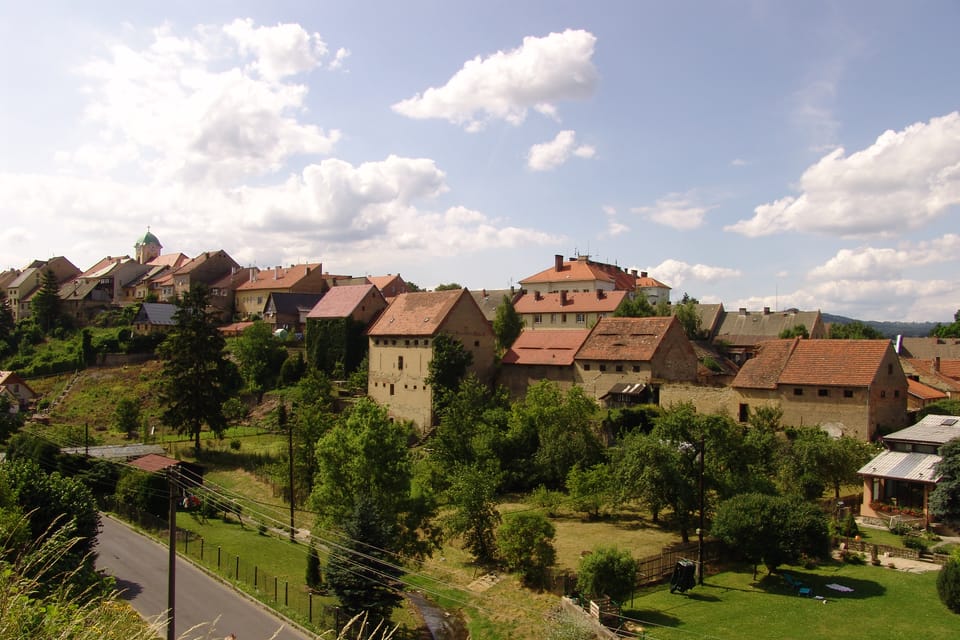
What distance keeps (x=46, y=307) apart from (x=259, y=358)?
1805 inches

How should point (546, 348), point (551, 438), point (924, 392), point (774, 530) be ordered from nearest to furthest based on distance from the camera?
point (774, 530) < point (551, 438) < point (924, 392) < point (546, 348)

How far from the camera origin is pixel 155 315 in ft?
263

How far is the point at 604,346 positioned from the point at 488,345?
1044 cm

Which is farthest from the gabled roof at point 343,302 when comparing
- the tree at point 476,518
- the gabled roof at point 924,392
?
the gabled roof at point 924,392

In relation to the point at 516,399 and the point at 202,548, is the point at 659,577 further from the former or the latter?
the point at 516,399

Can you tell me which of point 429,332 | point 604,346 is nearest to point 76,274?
point 429,332

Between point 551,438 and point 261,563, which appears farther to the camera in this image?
point 551,438

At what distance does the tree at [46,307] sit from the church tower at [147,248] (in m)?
31.1

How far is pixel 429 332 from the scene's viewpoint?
53094 mm

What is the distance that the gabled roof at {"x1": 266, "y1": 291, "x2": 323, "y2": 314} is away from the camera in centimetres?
7862

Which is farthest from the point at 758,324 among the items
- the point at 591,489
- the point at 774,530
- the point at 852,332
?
the point at 774,530

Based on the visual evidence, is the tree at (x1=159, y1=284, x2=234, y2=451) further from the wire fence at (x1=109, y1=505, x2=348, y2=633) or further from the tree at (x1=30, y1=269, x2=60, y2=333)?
the tree at (x1=30, y1=269, x2=60, y2=333)

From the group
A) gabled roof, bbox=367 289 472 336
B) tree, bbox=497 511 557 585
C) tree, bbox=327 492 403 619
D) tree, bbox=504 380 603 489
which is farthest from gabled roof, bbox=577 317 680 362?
tree, bbox=327 492 403 619

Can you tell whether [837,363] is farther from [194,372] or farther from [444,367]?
[194,372]
